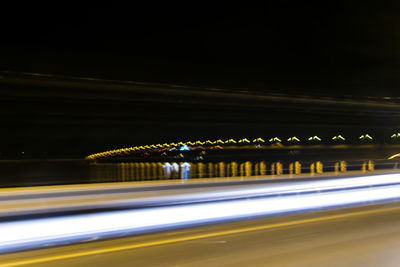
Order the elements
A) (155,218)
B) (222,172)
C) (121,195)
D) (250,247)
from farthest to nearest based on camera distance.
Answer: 1. (222,172)
2. (121,195)
3. (155,218)
4. (250,247)

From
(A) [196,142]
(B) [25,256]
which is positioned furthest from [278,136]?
(B) [25,256]

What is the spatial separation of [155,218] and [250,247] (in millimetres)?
1516

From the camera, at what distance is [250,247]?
15.9 feet

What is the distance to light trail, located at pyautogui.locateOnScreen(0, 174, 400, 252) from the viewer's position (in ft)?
15.6

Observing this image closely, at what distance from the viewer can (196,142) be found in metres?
28.5

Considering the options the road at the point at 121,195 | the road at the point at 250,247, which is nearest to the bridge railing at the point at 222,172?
the road at the point at 121,195

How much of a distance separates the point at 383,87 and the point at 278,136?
31.2 feet

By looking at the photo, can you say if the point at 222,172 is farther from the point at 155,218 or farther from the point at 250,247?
the point at 250,247

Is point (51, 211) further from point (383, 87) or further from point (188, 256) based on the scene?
point (383, 87)

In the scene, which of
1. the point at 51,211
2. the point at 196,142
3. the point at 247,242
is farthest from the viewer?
the point at 196,142

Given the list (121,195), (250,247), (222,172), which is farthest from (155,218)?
(222,172)

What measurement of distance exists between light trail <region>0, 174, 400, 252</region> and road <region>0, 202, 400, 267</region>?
221 millimetres

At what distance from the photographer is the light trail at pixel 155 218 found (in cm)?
477

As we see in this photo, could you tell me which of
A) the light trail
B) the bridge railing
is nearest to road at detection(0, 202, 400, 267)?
the light trail
